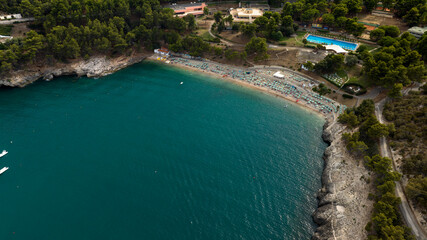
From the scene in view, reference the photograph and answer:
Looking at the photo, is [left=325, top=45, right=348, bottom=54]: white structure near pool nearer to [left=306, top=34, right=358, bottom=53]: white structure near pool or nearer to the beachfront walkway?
[left=306, top=34, right=358, bottom=53]: white structure near pool

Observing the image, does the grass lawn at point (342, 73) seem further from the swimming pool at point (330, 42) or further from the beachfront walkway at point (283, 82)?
the swimming pool at point (330, 42)

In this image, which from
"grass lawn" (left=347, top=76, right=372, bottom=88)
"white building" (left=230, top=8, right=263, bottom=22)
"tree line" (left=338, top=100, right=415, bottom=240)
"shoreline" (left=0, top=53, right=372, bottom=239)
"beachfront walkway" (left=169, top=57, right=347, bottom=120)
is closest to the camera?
"tree line" (left=338, top=100, right=415, bottom=240)

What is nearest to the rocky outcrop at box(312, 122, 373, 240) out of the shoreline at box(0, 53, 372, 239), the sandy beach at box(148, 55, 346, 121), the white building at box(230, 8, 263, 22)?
the shoreline at box(0, 53, 372, 239)

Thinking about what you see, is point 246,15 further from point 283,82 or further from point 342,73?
point 342,73

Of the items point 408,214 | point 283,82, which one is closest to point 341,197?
point 408,214

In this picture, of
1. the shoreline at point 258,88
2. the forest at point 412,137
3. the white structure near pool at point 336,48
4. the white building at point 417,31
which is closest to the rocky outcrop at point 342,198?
the forest at point 412,137

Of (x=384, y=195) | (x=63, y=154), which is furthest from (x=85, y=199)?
(x=384, y=195)
